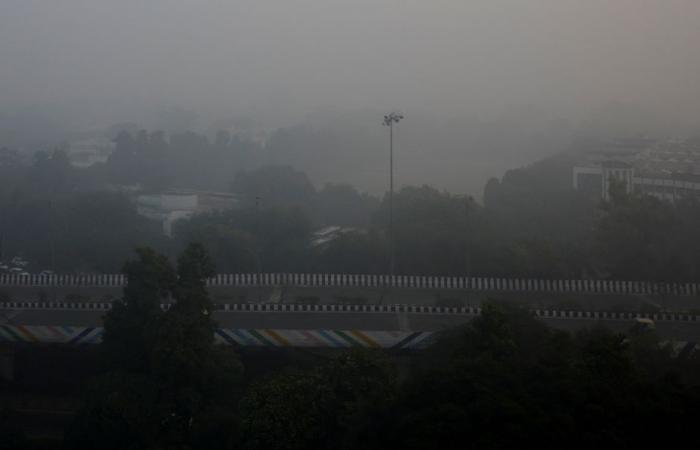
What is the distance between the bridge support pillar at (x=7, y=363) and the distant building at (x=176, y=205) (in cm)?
624

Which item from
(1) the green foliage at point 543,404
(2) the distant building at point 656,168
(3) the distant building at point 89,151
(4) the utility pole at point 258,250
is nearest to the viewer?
(1) the green foliage at point 543,404

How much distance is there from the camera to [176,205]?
1520 cm

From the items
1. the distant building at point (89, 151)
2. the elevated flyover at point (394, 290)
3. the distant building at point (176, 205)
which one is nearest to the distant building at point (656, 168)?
the elevated flyover at point (394, 290)

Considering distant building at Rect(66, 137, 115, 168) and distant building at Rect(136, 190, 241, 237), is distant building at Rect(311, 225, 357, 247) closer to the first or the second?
distant building at Rect(136, 190, 241, 237)

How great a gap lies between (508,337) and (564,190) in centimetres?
975

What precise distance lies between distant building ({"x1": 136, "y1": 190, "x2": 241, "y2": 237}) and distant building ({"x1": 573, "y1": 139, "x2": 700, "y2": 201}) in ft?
23.6

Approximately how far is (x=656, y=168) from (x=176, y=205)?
9.04m

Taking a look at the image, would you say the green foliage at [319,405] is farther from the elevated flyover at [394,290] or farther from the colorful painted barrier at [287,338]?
the elevated flyover at [394,290]

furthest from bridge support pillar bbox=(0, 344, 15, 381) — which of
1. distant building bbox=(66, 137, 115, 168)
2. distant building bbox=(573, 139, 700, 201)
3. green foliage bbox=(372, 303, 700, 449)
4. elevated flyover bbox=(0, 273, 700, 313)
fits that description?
distant building bbox=(66, 137, 115, 168)

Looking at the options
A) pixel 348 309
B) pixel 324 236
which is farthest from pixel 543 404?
pixel 324 236

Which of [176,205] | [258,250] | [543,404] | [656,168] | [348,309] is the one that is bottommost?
[348,309]

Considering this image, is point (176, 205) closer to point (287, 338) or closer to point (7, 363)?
point (7, 363)

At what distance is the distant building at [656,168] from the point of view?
1208 cm

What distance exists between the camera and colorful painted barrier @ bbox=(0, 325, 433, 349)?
7250 millimetres
